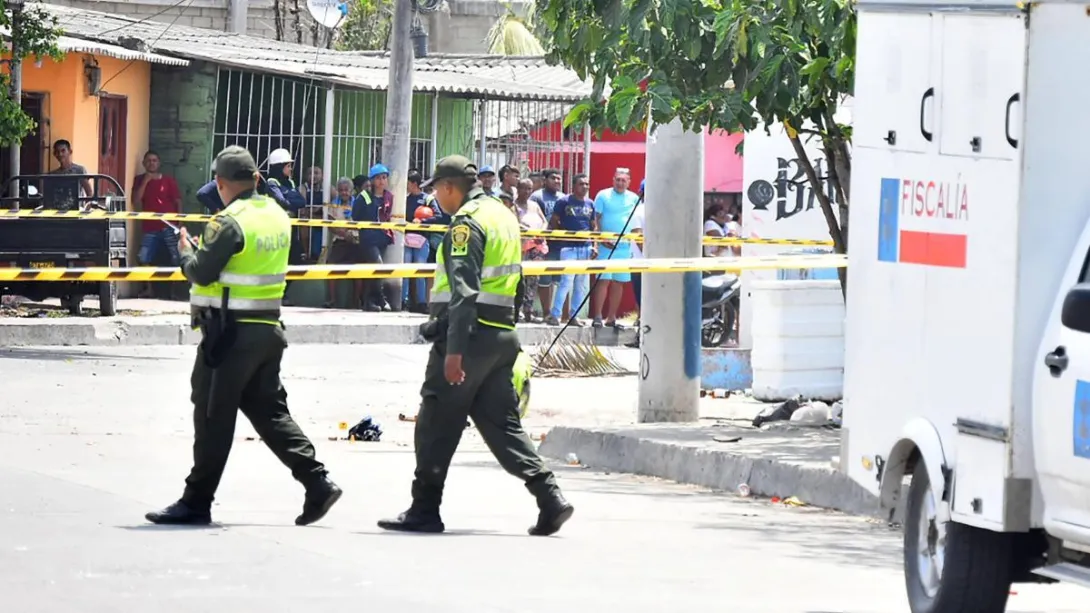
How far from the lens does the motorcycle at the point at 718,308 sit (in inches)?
889

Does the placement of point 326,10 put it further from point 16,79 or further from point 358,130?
point 16,79

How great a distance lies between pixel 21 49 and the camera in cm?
1967

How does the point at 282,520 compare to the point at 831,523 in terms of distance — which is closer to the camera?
the point at 282,520

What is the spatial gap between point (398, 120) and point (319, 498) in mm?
14673

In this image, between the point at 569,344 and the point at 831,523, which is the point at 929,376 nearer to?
the point at 831,523

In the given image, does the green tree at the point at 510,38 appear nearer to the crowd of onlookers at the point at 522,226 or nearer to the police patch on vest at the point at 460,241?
the crowd of onlookers at the point at 522,226

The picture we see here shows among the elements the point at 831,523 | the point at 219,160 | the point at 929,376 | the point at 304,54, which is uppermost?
the point at 304,54

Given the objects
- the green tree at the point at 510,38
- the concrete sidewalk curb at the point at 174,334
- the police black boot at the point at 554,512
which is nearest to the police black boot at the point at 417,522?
the police black boot at the point at 554,512

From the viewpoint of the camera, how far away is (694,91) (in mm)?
12805

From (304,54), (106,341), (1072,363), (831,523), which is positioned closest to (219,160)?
(831,523)

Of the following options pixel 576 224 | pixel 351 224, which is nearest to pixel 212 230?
pixel 351 224

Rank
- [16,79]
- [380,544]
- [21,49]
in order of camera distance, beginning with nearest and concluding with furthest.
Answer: [380,544]
[21,49]
[16,79]

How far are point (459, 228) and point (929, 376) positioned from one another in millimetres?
2531

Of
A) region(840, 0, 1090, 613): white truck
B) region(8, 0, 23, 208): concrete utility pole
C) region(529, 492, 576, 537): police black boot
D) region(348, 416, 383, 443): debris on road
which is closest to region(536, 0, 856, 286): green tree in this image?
region(348, 416, 383, 443): debris on road
